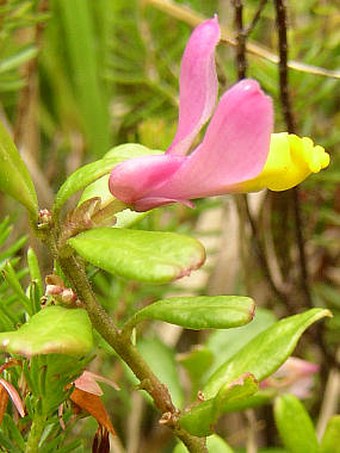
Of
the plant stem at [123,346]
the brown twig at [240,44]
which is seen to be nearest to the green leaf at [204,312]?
the plant stem at [123,346]

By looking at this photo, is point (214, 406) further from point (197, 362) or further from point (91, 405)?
point (197, 362)

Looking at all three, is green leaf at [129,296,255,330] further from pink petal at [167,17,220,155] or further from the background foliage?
the background foliage

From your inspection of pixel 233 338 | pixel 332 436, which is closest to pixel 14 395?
pixel 332 436

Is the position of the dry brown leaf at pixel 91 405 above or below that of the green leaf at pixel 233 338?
above

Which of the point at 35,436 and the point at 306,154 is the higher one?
the point at 306,154

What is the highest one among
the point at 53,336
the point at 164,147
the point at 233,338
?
the point at 53,336

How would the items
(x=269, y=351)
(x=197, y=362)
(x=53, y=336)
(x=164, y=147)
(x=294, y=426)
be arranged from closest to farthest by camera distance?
(x=53, y=336)
(x=269, y=351)
(x=294, y=426)
(x=197, y=362)
(x=164, y=147)

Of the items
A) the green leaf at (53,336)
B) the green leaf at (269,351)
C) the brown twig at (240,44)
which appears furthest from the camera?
the brown twig at (240,44)

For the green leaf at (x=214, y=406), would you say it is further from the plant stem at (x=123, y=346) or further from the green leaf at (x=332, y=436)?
the green leaf at (x=332, y=436)
